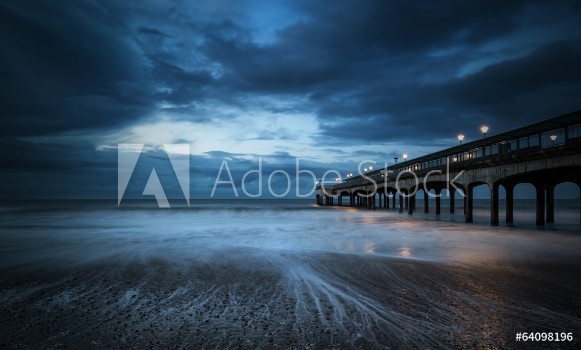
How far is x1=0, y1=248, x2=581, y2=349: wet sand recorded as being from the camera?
6168mm

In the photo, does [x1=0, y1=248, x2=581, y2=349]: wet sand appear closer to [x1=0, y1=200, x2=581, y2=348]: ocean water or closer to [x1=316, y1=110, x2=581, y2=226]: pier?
[x1=0, y1=200, x2=581, y2=348]: ocean water

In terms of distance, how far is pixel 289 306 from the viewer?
26.5 ft

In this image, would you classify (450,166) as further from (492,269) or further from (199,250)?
(199,250)

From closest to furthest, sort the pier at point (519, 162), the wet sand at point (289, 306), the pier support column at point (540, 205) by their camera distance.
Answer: the wet sand at point (289, 306) < the pier at point (519, 162) < the pier support column at point (540, 205)

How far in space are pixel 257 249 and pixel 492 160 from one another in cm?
2139

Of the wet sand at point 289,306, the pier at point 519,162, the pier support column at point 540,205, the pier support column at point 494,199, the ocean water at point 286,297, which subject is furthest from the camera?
the pier support column at point 540,205

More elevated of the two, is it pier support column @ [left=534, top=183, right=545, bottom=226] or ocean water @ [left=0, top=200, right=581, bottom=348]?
pier support column @ [left=534, top=183, right=545, bottom=226]

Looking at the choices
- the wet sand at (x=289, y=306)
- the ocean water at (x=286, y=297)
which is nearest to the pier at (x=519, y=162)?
the ocean water at (x=286, y=297)

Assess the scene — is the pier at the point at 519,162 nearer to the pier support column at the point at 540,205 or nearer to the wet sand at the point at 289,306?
the pier support column at the point at 540,205

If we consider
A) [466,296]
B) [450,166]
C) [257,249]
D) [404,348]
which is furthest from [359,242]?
[450,166]

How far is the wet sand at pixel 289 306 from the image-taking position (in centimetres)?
617

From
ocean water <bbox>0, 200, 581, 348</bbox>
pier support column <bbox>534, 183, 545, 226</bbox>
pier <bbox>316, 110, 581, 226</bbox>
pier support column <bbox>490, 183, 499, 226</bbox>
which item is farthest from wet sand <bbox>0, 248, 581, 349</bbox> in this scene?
pier support column <bbox>534, 183, 545, 226</bbox>

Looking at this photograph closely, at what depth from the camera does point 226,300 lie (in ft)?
28.2

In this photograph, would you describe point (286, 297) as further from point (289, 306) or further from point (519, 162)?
point (519, 162)
